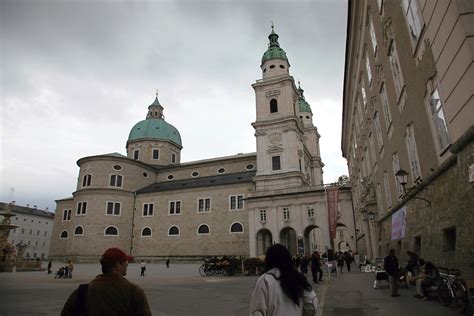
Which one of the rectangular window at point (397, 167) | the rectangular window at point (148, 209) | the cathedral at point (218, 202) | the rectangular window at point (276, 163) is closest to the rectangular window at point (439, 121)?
the rectangular window at point (397, 167)

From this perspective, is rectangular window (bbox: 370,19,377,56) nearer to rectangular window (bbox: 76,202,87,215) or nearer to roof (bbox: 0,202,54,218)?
rectangular window (bbox: 76,202,87,215)

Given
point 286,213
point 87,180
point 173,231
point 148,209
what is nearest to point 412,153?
point 286,213

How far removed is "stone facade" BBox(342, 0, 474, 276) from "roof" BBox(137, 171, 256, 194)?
98.9 feet

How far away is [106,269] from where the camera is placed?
295 cm

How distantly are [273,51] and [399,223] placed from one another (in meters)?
41.0

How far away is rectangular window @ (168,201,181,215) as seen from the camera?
159 feet

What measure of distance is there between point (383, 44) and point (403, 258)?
29.5 ft

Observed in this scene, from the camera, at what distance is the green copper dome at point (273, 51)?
4878 cm

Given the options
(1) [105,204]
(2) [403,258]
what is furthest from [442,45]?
(1) [105,204]

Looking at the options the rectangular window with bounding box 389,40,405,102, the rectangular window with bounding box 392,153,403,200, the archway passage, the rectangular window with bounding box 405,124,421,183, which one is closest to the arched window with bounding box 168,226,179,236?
the archway passage

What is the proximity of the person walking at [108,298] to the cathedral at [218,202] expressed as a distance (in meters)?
34.9

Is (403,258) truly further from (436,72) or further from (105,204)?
(105,204)

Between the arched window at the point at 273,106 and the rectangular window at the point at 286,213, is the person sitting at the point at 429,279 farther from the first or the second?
the arched window at the point at 273,106

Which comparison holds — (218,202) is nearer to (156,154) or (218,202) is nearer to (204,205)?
(204,205)
